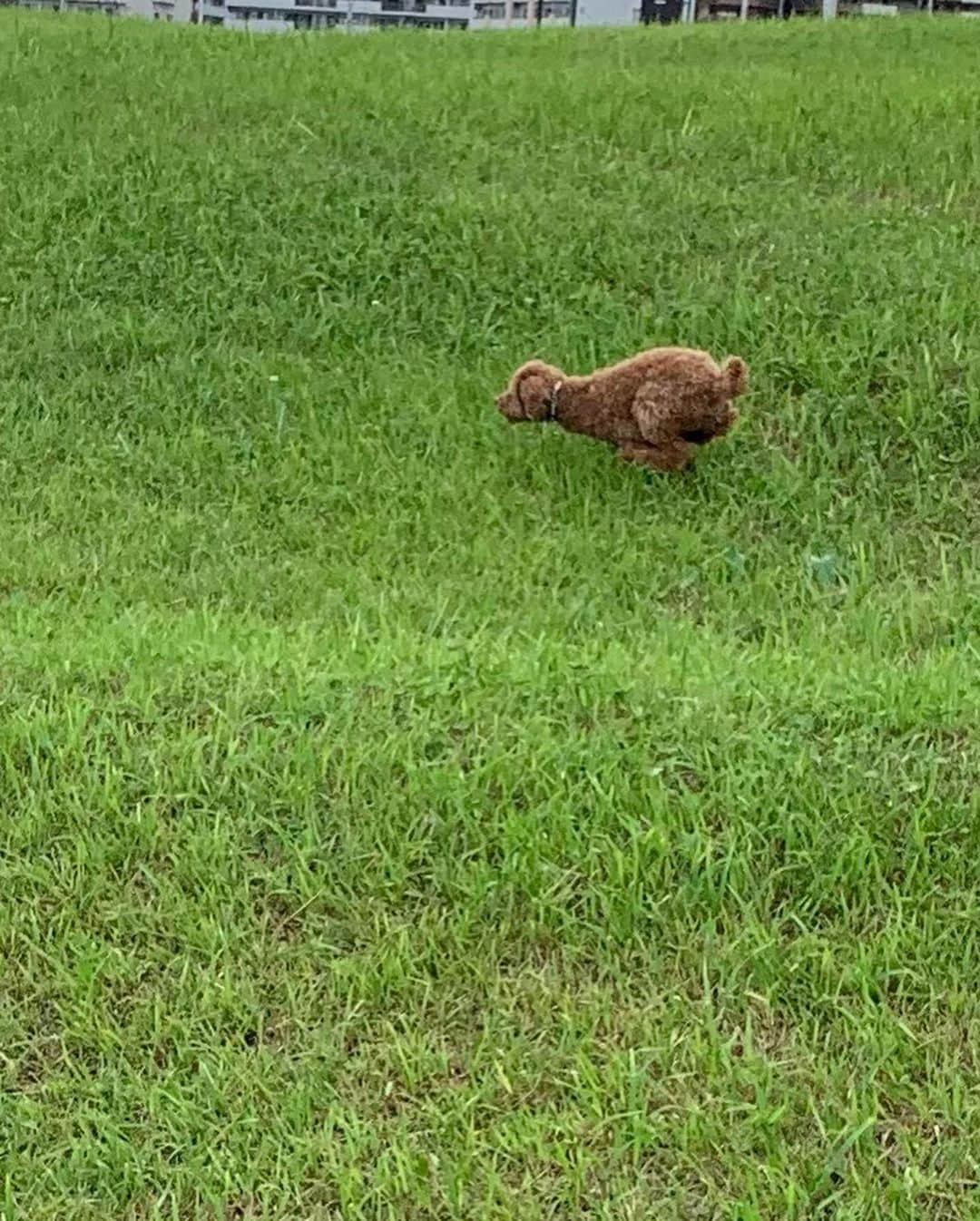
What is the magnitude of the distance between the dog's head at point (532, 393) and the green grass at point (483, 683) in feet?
0.57

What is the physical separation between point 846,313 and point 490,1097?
11.7ft

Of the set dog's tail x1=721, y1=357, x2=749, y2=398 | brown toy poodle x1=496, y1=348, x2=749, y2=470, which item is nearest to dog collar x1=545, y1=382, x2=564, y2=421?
brown toy poodle x1=496, y1=348, x2=749, y2=470

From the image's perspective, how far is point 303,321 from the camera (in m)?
5.18

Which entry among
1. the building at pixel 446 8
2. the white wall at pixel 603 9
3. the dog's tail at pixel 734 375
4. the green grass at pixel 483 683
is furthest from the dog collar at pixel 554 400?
the building at pixel 446 8

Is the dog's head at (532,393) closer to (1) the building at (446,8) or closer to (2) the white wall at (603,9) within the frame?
(2) the white wall at (603,9)

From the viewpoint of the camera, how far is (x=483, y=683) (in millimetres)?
2807

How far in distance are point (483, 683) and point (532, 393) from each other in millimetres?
1550

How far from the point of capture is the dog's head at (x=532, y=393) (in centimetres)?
412

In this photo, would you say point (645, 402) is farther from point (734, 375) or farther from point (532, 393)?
point (532, 393)

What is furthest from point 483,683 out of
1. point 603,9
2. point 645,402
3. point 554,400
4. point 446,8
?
point 446,8

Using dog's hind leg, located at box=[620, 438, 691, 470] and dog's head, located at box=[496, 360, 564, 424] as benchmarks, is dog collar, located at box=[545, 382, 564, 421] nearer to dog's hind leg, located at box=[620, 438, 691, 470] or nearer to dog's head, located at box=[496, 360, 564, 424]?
dog's head, located at box=[496, 360, 564, 424]

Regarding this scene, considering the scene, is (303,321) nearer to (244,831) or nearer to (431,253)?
(431,253)

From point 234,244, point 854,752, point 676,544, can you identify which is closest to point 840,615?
point 676,544

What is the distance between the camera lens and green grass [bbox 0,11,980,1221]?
1.92 meters
